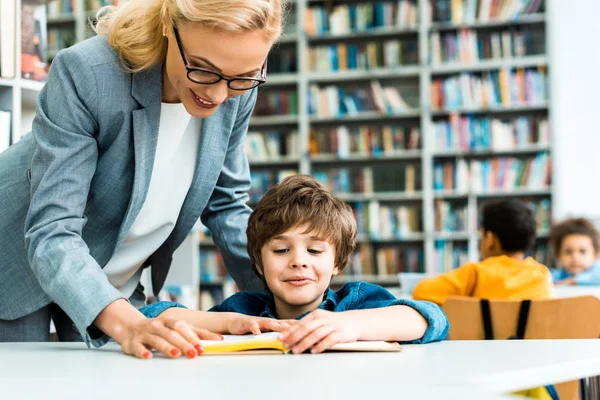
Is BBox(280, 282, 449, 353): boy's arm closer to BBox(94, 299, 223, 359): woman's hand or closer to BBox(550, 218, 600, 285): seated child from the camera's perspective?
BBox(94, 299, 223, 359): woman's hand

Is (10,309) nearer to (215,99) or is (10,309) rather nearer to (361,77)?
(215,99)

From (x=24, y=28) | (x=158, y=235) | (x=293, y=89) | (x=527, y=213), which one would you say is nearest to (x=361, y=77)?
(x=293, y=89)

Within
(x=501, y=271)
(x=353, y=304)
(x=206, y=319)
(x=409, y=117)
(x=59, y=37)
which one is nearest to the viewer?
(x=206, y=319)

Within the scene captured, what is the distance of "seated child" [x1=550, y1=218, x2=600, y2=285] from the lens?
13.8ft

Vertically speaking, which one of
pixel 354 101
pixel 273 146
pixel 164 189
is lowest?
pixel 164 189

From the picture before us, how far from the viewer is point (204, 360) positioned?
0.99 m

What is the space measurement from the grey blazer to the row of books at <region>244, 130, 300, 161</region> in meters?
4.26

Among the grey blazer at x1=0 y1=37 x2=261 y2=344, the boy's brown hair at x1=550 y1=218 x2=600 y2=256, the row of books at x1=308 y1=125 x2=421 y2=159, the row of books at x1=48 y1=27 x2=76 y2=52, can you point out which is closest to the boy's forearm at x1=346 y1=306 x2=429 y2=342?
the grey blazer at x1=0 y1=37 x2=261 y2=344

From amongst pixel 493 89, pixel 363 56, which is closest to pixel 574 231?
pixel 493 89

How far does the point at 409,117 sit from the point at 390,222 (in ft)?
2.67

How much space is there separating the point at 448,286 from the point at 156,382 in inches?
77.6

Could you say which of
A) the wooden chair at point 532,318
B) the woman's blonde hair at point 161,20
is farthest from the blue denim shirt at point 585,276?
the woman's blonde hair at point 161,20

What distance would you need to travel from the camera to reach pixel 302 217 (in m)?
1.45

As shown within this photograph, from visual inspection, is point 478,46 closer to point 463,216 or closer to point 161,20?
point 463,216
